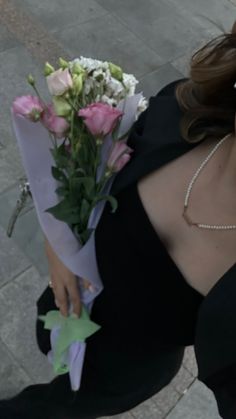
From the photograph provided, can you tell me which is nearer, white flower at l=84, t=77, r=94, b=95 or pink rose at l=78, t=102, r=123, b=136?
pink rose at l=78, t=102, r=123, b=136

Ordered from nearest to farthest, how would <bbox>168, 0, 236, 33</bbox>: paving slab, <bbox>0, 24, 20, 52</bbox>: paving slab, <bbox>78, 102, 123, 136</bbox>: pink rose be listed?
<bbox>78, 102, 123, 136</bbox>: pink rose < <bbox>0, 24, 20, 52</bbox>: paving slab < <bbox>168, 0, 236, 33</bbox>: paving slab

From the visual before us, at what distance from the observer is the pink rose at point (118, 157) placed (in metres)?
1.47

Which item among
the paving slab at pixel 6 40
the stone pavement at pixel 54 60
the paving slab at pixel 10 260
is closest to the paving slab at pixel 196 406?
the stone pavement at pixel 54 60

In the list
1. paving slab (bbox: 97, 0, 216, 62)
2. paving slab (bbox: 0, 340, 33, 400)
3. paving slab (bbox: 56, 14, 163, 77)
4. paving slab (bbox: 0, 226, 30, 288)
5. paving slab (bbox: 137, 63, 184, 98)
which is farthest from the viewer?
paving slab (bbox: 97, 0, 216, 62)

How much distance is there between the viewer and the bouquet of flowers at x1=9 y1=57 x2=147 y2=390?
141cm

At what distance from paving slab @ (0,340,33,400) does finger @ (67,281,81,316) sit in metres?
1.12

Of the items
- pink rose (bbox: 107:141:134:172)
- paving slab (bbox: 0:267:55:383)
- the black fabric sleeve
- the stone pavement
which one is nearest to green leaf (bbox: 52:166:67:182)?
pink rose (bbox: 107:141:134:172)

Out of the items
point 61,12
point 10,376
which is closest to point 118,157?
point 10,376

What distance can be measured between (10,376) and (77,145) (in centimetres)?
163

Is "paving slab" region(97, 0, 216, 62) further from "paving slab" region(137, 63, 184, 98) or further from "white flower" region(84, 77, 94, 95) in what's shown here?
"white flower" region(84, 77, 94, 95)

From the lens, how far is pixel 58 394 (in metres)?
2.12

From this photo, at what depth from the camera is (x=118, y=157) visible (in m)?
1.48

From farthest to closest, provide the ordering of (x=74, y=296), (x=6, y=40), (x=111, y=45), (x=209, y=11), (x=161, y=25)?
1. (x=209, y=11)
2. (x=161, y=25)
3. (x=111, y=45)
4. (x=6, y=40)
5. (x=74, y=296)

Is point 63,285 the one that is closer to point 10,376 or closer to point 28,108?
point 28,108
